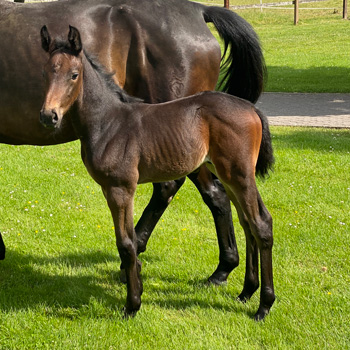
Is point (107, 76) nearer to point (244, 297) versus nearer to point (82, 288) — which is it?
point (82, 288)

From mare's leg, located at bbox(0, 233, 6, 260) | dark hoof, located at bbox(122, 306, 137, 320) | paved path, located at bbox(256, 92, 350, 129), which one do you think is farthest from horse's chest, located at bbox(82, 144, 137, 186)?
paved path, located at bbox(256, 92, 350, 129)

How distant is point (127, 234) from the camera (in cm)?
373

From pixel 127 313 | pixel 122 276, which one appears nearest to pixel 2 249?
pixel 122 276

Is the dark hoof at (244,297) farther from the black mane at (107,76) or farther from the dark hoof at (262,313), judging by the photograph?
the black mane at (107,76)

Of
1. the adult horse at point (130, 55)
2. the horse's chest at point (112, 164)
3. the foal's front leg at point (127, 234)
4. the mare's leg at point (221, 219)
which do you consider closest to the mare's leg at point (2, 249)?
the adult horse at point (130, 55)

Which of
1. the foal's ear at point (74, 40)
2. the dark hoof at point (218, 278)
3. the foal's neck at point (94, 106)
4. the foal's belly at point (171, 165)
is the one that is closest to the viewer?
the foal's ear at point (74, 40)

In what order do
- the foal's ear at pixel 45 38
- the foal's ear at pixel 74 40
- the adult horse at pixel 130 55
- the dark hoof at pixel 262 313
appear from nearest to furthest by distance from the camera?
the foal's ear at pixel 74 40 < the foal's ear at pixel 45 38 < the dark hoof at pixel 262 313 < the adult horse at pixel 130 55

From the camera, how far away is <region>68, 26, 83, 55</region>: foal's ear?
326 cm

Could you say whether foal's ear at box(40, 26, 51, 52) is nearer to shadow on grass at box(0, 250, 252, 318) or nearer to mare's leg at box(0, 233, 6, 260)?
shadow on grass at box(0, 250, 252, 318)

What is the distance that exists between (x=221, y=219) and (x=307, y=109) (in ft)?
25.1

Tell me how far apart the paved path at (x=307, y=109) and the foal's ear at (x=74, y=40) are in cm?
729

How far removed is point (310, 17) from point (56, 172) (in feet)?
88.9

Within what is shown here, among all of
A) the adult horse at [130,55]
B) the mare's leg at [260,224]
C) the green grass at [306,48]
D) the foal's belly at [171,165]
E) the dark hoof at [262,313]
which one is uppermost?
the adult horse at [130,55]

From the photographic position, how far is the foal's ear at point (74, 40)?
326 cm
